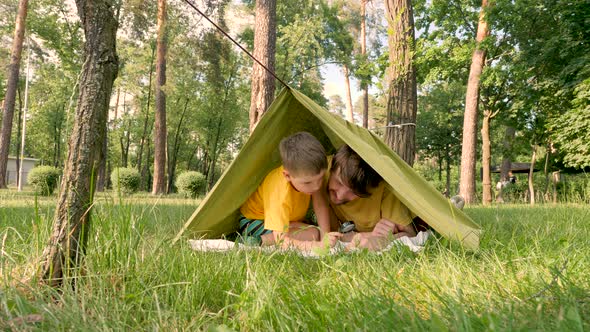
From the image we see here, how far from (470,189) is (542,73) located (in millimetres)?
4381

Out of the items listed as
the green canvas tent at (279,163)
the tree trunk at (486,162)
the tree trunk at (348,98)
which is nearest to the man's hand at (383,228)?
the green canvas tent at (279,163)

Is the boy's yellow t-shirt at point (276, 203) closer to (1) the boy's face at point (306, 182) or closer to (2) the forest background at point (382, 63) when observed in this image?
(1) the boy's face at point (306, 182)

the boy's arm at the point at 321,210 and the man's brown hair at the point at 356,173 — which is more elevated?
the man's brown hair at the point at 356,173

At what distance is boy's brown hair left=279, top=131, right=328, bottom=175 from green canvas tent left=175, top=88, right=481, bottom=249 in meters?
0.22

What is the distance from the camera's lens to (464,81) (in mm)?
13664

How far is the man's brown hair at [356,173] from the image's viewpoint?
3.00 m

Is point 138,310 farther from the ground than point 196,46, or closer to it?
closer to it

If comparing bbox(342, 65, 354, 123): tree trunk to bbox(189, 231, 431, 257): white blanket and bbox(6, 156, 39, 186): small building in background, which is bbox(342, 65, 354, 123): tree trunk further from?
bbox(6, 156, 39, 186): small building in background

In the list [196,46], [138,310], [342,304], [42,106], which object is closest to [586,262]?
[342,304]

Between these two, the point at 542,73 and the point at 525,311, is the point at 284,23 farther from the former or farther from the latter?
the point at 525,311

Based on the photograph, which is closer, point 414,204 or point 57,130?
point 414,204

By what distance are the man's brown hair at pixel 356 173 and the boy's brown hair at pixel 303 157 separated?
0.19 m

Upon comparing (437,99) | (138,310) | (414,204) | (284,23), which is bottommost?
(138,310)

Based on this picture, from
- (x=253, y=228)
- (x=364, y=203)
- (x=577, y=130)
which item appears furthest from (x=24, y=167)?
(x=364, y=203)
